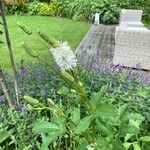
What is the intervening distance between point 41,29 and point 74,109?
35.8ft

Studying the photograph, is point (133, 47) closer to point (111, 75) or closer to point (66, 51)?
point (111, 75)

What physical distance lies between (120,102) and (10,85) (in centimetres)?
124

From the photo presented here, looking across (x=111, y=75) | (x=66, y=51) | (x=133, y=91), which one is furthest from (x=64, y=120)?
(x=111, y=75)

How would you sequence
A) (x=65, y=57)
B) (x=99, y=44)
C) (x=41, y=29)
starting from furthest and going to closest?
1. (x=41, y=29)
2. (x=99, y=44)
3. (x=65, y=57)

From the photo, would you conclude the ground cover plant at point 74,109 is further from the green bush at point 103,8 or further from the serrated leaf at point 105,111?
the green bush at point 103,8

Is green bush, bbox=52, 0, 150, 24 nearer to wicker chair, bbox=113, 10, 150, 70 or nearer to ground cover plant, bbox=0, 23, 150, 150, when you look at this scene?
wicker chair, bbox=113, 10, 150, 70

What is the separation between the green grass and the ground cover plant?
415 cm

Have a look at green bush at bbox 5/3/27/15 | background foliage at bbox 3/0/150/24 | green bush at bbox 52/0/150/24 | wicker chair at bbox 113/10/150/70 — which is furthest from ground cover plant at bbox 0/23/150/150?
green bush at bbox 5/3/27/15

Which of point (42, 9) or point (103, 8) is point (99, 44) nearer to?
point (103, 8)

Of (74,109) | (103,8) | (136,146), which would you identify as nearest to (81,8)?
(103,8)

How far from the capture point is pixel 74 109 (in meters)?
2.28

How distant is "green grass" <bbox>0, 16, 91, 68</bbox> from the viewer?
932 centimetres

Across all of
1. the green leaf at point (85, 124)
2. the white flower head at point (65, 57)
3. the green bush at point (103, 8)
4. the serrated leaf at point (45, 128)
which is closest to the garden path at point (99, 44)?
the green bush at point (103, 8)

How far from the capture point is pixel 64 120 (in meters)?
2.17
